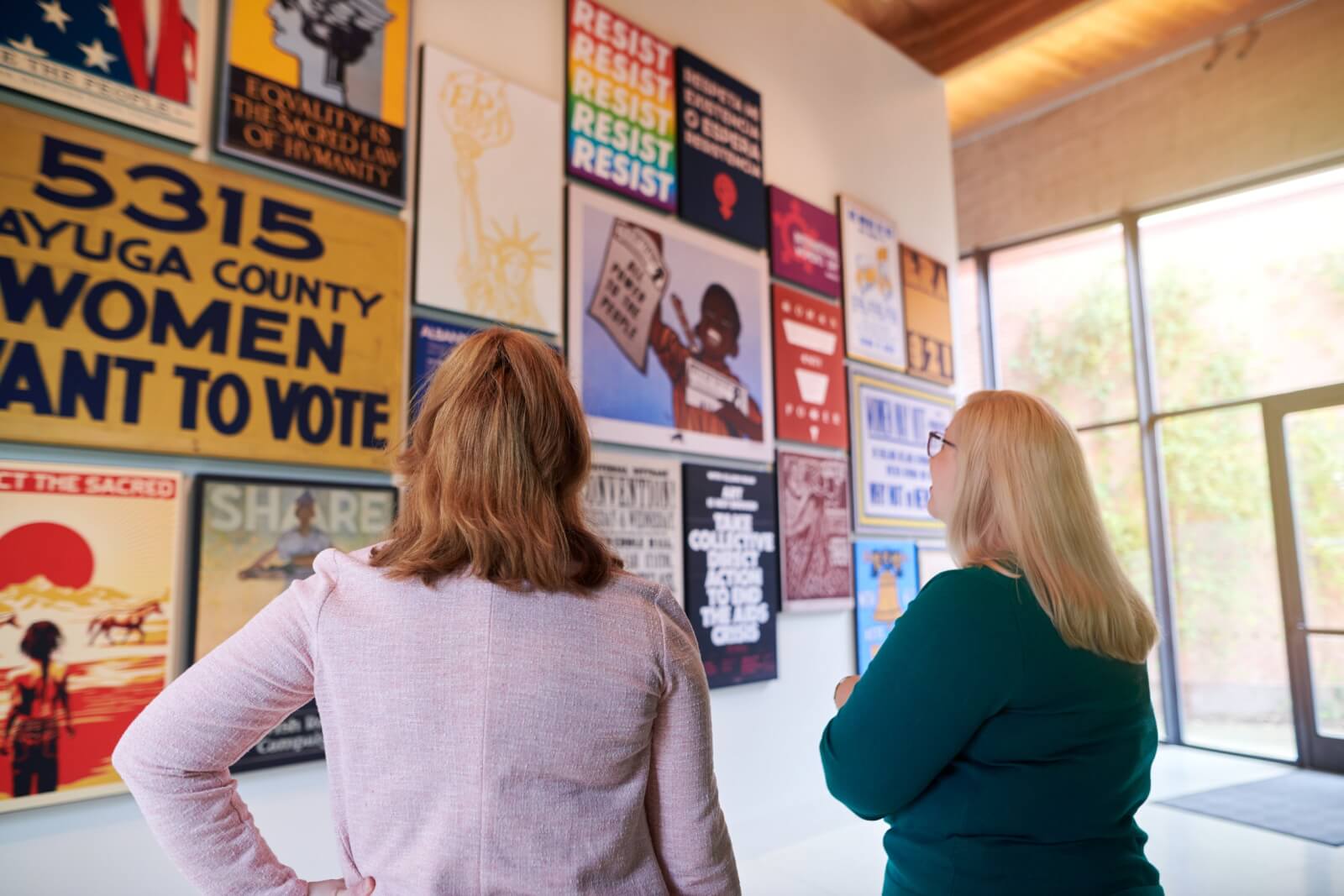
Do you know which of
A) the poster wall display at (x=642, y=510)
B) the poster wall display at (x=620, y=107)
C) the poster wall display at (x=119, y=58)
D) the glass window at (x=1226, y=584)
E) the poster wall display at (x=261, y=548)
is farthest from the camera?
the glass window at (x=1226, y=584)

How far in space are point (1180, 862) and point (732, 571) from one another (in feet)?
6.57

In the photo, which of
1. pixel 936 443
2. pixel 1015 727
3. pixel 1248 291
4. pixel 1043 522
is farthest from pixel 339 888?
pixel 1248 291

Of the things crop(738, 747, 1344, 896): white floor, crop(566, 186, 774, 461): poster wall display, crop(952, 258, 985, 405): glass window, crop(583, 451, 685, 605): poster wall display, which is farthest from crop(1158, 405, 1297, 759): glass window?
crop(583, 451, 685, 605): poster wall display

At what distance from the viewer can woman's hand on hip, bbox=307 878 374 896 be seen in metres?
0.89

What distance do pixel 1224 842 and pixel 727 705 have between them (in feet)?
7.16

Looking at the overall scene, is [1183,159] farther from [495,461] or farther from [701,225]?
[495,461]

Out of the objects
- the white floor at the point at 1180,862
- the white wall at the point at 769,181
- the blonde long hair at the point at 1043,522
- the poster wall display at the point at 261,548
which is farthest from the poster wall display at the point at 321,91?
the white floor at the point at 1180,862

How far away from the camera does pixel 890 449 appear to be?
3.97m

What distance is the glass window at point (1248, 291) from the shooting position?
5184mm

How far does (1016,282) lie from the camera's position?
6.61m

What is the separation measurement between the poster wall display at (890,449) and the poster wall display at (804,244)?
437mm

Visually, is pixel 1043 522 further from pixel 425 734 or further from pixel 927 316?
pixel 927 316

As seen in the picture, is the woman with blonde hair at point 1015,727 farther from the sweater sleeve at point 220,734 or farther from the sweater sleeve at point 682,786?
the sweater sleeve at point 220,734

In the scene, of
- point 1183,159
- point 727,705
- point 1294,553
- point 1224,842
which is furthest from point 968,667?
point 1183,159
